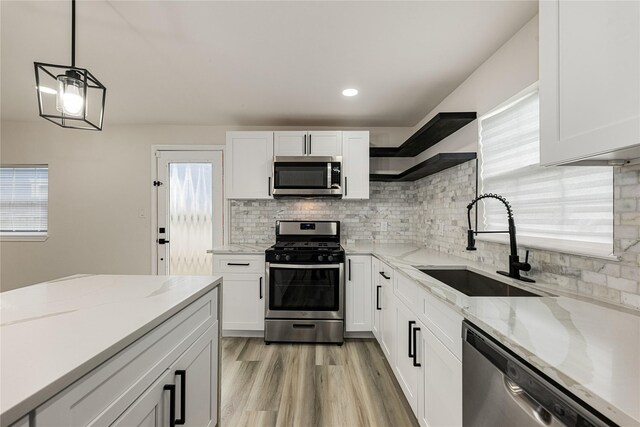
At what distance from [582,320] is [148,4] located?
2378mm

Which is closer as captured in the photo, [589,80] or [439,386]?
[589,80]

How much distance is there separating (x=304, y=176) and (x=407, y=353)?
1.95 meters

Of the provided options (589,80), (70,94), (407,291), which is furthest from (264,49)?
(407,291)

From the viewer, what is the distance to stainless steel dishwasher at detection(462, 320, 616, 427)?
24.1 inches

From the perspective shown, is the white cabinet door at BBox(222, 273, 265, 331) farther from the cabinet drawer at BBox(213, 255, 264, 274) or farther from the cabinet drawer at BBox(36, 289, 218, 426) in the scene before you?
the cabinet drawer at BBox(36, 289, 218, 426)

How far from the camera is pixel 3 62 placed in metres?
2.10

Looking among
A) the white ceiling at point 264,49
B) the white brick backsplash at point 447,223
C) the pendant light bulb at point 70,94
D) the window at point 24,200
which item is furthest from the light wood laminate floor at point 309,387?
the window at point 24,200

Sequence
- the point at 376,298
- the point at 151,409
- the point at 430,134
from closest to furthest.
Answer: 1. the point at 151,409
2. the point at 430,134
3. the point at 376,298

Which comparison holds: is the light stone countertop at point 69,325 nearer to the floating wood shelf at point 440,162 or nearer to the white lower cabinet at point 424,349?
the white lower cabinet at point 424,349

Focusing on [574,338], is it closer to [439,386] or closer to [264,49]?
[439,386]

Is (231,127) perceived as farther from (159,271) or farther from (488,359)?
(488,359)

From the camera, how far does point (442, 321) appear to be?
126 cm

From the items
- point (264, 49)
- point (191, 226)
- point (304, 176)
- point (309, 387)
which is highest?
point (264, 49)

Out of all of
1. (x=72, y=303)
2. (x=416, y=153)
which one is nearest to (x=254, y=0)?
(x=72, y=303)
